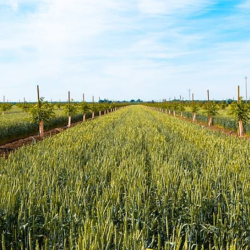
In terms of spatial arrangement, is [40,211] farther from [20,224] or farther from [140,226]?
[140,226]

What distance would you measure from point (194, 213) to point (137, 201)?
26.1 inches

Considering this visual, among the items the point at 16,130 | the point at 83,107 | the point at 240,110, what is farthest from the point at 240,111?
the point at 83,107

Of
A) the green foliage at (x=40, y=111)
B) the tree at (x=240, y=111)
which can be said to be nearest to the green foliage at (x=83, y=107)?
the green foliage at (x=40, y=111)

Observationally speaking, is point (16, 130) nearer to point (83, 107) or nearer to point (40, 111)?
point (40, 111)

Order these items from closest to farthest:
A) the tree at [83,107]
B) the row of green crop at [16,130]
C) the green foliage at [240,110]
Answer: the green foliage at [240,110] → the row of green crop at [16,130] → the tree at [83,107]

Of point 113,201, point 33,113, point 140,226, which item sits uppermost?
point 33,113

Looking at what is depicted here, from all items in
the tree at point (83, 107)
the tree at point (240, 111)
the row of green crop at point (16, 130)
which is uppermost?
the tree at point (83, 107)

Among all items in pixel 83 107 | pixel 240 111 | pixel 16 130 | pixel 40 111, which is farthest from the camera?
pixel 83 107

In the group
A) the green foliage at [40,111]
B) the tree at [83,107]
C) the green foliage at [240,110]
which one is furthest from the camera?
the tree at [83,107]

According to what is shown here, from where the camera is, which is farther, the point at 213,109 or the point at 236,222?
the point at 213,109

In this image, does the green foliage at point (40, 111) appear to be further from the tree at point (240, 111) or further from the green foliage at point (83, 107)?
the green foliage at point (83, 107)

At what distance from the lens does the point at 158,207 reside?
3.23 m

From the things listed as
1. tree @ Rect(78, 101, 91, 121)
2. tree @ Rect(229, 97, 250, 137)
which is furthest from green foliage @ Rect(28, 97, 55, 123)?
tree @ Rect(78, 101, 91, 121)

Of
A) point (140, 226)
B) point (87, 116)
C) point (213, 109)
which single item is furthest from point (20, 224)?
point (87, 116)
